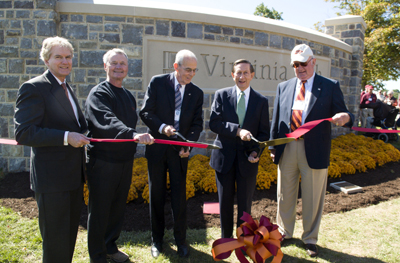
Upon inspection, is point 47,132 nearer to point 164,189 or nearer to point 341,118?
point 164,189

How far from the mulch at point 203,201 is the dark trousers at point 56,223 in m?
1.54

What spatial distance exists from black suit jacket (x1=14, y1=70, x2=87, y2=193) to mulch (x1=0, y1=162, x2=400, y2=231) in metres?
1.86

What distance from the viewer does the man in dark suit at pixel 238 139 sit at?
3123 mm

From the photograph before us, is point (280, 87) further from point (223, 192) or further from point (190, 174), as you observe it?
point (190, 174)

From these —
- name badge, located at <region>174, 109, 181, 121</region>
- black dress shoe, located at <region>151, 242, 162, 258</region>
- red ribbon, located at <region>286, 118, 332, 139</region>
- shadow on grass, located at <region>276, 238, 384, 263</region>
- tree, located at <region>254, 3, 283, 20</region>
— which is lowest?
shadow on grass, located at <region>276, 238, 384, 263</region>

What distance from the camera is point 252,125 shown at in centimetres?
320

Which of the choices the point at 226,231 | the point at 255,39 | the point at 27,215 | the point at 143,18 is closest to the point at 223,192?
the point at 226,231

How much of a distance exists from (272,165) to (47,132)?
16.5 feet

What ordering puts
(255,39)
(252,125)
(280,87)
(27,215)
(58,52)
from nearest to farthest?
(58,52) → (252,125) → (280,87) → (27,215) → (255,39)

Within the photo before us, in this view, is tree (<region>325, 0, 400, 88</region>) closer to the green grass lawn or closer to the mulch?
the mulch

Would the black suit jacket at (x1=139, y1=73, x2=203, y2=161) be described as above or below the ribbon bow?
above

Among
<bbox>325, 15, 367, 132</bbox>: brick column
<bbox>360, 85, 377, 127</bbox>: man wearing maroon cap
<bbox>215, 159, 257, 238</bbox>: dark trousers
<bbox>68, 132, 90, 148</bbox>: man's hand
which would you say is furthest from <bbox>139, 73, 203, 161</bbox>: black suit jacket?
<bbox>360, 85, 377, 127</bbox>: man wearing maroon cap

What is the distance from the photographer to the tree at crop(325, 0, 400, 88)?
17.1 meters

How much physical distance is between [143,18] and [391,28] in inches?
686
